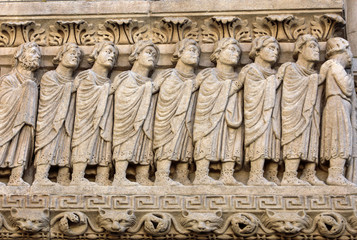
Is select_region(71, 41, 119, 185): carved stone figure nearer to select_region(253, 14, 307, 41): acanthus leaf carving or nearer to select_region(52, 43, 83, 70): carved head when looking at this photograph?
select_region(52, 43, 83, 70): carved head

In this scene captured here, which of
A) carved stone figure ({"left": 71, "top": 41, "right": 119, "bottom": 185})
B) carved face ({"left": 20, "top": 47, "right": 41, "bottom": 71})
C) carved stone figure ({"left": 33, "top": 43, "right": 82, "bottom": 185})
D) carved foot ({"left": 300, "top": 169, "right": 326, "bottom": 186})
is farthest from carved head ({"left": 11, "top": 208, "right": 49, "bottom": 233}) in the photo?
carved foot ({"left": 300, "top": 169, "right": 326, "bottom": 186})

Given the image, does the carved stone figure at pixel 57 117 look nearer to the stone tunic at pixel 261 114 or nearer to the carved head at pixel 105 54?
the carved head at pixel 105 54

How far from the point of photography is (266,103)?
9.43 m

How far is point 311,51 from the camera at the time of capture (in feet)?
31.9

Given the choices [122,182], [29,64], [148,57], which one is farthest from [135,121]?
[29,64]

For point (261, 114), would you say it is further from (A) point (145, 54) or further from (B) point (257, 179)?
(A) point (145, 54)

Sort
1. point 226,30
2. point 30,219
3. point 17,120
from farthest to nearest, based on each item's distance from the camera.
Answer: point 226,30
point 17,120
point 30,219

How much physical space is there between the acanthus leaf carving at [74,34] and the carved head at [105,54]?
0.65 feet

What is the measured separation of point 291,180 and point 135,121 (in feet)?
5.50

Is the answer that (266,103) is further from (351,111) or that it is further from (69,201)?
(69,201)

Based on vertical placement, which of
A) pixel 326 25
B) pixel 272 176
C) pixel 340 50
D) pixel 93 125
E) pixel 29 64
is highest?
pixel 326 25

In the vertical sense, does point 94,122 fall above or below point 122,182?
above

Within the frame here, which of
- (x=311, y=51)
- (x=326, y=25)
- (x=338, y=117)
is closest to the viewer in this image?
(x=338, y=117)

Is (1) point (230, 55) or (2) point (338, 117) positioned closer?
(2) point (338, 117)
